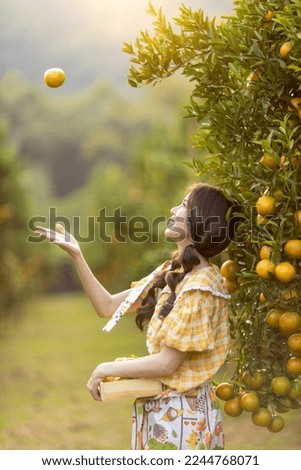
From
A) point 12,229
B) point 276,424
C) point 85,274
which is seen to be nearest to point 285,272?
point 276,424

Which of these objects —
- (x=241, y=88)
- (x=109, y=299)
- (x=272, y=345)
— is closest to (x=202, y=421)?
(x=272, y=345)

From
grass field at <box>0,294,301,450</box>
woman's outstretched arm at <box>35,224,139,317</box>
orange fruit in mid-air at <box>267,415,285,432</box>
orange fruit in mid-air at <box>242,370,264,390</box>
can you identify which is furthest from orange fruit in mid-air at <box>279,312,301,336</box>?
grass field at <box>0,294,301,450</box>

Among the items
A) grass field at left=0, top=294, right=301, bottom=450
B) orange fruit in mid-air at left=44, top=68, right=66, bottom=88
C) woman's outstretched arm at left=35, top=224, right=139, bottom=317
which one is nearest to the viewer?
woman's outstretched arm at left=35, top=224, right=139, bottom=317

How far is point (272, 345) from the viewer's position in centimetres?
267

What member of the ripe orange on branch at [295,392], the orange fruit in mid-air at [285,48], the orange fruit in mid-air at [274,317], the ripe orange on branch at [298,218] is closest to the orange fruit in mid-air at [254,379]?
the ripe orange on branch at [295,392]

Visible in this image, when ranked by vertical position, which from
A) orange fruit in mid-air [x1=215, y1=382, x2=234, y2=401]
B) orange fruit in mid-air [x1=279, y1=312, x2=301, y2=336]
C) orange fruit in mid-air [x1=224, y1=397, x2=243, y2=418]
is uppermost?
orange fruit in mid-air [x1=279, y1=312, x2=301, y2=336]

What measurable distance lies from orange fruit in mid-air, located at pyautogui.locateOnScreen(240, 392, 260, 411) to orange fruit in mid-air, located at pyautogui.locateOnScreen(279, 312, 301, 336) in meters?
0.29

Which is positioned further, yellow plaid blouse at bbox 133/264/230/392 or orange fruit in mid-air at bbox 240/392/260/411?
orange fruit in mid-air at bbox 240/392/260/411

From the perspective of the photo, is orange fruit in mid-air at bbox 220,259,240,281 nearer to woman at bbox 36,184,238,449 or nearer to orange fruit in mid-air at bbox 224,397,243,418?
woman at bbox 36,184,238,449

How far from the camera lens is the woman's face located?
8.46 ft

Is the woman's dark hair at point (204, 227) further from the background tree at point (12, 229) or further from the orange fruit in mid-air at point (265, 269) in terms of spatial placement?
the background tree at point (12, 229)

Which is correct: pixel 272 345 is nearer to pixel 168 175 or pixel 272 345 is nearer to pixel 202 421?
pixel 202 421

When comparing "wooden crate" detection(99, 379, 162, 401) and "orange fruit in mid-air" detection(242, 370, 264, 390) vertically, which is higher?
"wooden crate" detection(99, 379, 162, 401)
